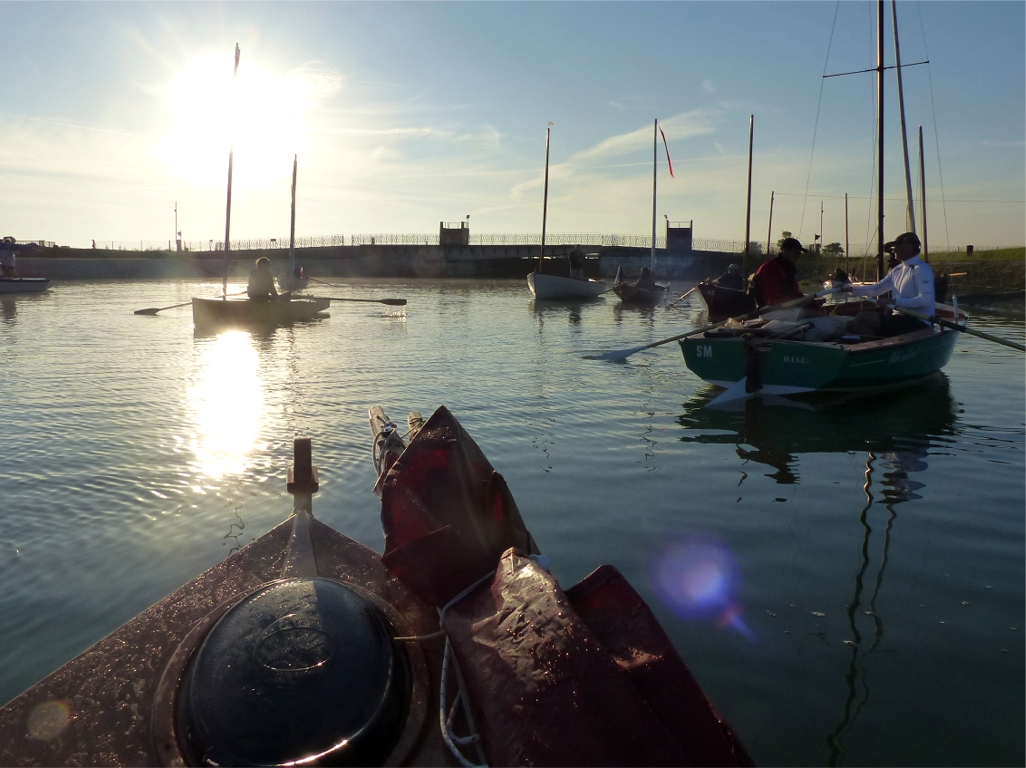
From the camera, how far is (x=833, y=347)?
35.6 ft

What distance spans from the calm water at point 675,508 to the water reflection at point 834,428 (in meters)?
0.05

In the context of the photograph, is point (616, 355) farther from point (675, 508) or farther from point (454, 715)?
point (454, 715)

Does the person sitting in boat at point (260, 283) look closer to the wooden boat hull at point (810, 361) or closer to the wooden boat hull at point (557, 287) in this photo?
the wooden boat hull at point (810, 361)

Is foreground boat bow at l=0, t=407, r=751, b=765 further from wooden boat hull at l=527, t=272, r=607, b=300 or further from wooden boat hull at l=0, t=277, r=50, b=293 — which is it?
wooden boat hull at l=0, t=277, r=50, b=293

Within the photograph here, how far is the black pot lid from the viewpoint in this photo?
2465 millimetres

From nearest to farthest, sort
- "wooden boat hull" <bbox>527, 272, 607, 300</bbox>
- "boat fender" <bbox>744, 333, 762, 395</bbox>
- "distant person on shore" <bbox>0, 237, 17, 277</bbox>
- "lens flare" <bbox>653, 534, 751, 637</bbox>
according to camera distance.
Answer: "lens flare" <bbox>653, 534, 751, 637</bbox> → "boat fender" <bbox>744, 333, 762, 395</bbox> → "wooden boat hull" <bbox>527, 272, 607, 300</bbox> → "distant person on shore" <bbox>0, 237, 17, 277</bbox>

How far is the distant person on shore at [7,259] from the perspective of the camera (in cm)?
4420

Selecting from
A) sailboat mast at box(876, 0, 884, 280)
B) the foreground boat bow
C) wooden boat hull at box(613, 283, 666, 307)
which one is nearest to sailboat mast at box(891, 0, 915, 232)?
sailboat mast at box(876, 0, 884, 280)

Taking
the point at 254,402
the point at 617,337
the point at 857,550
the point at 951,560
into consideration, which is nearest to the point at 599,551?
the point at 857,550

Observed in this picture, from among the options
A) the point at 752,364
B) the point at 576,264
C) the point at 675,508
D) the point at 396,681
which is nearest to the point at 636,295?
the point at 576,264

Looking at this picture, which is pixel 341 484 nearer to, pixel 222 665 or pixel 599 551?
pixel 599 551

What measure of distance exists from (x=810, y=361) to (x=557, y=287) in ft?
97.8

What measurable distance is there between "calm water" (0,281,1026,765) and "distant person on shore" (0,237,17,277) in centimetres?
3510

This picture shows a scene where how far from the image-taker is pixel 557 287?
4047 cm
